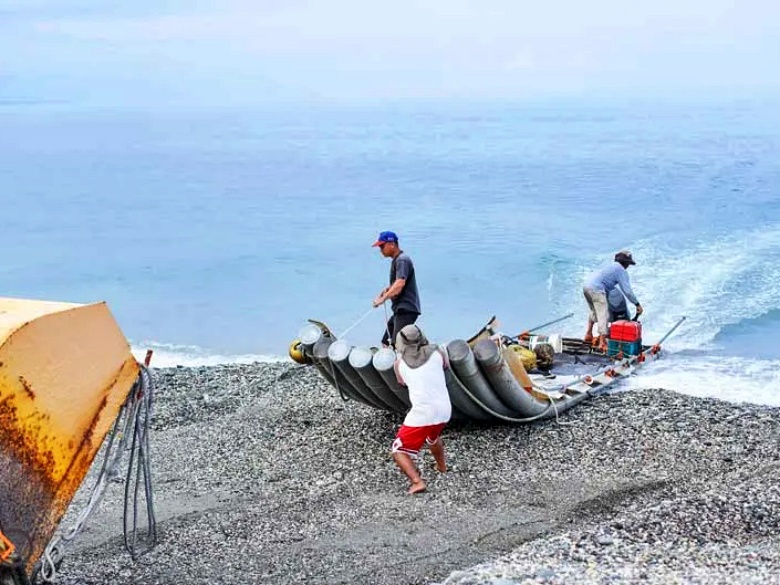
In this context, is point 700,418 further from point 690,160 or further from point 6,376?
point 690,160

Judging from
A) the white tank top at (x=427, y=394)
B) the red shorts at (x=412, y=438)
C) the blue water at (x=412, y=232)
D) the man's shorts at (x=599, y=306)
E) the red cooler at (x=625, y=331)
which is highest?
the white tank top at (x=427, y=394)

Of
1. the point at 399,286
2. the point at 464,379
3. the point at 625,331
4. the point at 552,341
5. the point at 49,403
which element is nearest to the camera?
the point at 49,403

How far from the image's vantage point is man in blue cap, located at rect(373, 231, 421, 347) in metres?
10.5

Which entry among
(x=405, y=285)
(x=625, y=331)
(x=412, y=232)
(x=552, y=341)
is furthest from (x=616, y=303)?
(x=412, y=232)

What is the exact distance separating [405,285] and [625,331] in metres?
4.44

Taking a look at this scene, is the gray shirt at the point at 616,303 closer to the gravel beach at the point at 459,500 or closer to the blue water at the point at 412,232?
the blue water at the point at 412,232

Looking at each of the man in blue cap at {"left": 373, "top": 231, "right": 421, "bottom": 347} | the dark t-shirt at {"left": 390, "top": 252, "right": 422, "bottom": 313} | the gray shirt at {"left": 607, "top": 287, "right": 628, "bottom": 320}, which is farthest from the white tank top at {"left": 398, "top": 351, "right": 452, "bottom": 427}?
the gray shirt at {"left": 607, "top": 287, "right": 628, "bottom": 320}

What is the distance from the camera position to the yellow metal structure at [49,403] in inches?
220

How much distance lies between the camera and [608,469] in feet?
31.1

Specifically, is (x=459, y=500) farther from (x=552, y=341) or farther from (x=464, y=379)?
(x=552, y=341)

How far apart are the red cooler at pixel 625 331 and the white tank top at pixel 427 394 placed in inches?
226

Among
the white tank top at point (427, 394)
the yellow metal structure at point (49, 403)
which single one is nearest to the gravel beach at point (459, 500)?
the white tank top at point (427, 394)

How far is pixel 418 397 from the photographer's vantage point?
28.1 ft

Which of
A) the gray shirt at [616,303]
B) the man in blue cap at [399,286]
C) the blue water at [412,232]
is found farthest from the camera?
the blue water at [412,232]
